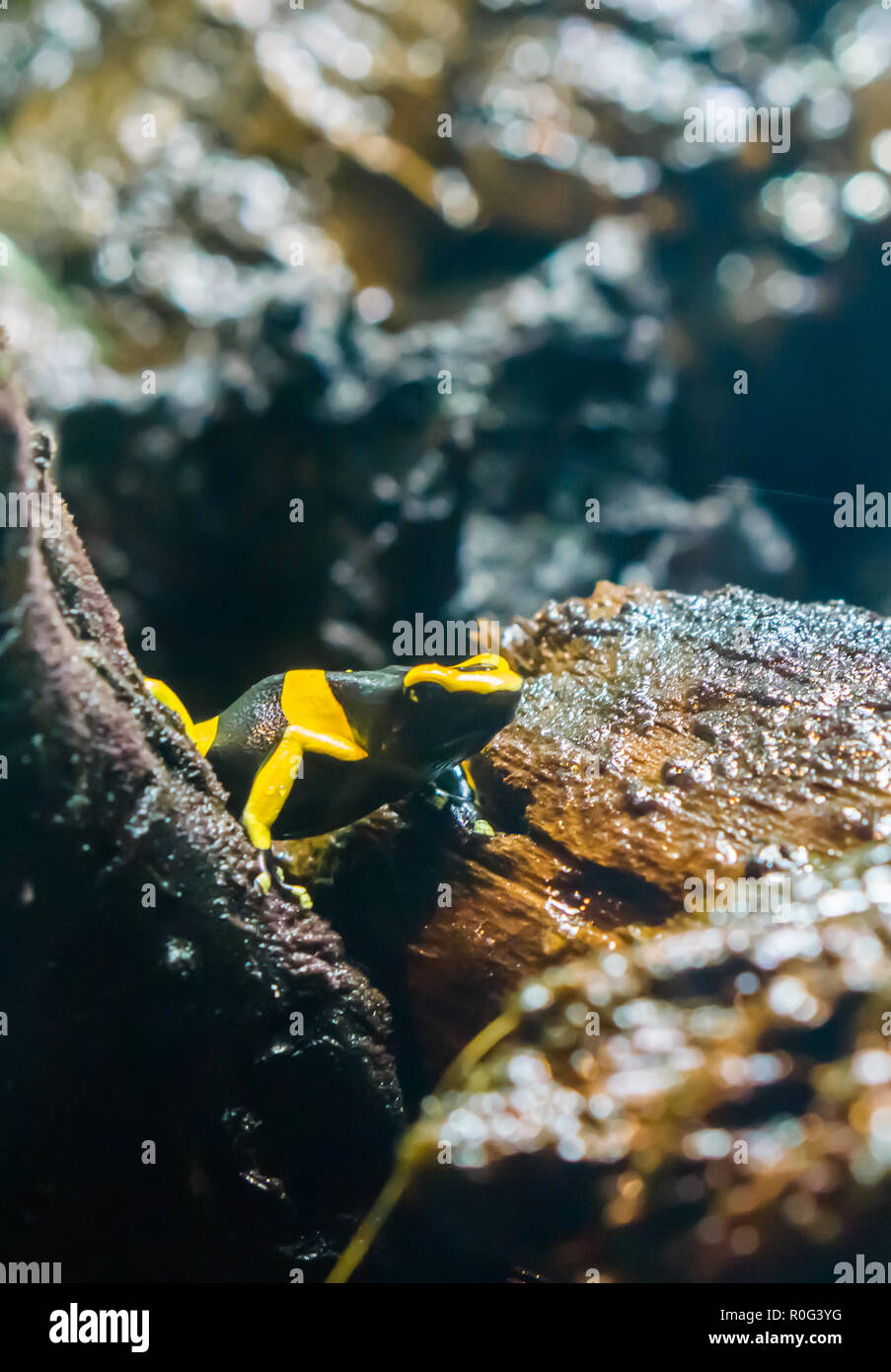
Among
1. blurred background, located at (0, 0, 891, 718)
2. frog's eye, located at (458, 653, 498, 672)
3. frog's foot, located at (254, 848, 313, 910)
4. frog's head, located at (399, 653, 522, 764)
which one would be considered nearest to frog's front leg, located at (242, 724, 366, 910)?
frog's foot, located at (254, 848, 313, 910)

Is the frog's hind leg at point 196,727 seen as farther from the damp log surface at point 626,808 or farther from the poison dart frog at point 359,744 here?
the damp log surface at point 626,808

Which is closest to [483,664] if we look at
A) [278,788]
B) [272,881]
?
[278,788]

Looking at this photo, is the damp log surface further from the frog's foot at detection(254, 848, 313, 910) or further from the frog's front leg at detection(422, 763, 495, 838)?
the frog's foot at detection(254, 848, 313, 910)

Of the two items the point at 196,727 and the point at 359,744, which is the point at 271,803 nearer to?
the point at 359,744

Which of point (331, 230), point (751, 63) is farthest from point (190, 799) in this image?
point (751, 63)

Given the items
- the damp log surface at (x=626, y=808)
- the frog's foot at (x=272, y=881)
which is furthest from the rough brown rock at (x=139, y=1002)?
the damp log surface at (x=626, y=808)

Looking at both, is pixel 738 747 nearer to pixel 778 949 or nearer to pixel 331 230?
pixel 778 949
